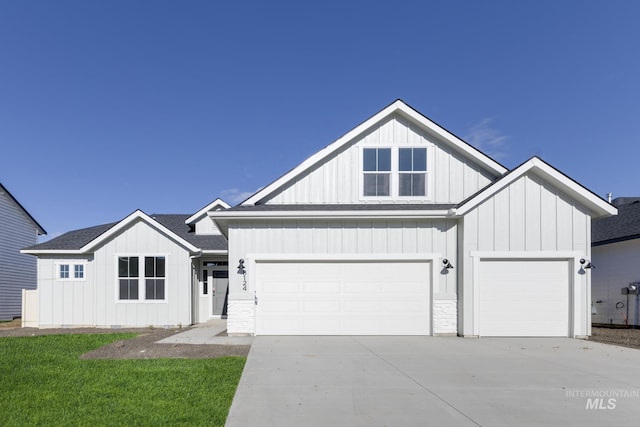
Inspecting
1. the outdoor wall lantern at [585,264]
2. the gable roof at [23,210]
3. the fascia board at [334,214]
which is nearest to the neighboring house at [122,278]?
the fascia board at [334,214]

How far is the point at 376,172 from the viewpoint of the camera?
484 inches

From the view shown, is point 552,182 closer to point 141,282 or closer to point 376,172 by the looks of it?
point 376,172

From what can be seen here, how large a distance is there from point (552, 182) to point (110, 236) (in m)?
14.6

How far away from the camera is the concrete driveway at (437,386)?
458 cm

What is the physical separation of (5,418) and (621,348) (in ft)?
39.1

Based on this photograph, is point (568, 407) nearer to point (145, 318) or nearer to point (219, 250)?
point (219, 250)

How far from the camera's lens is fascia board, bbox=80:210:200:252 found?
Result: 14000 millimetres

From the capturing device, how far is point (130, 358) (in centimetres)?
781

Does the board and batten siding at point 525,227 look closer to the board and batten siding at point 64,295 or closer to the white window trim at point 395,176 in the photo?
the white window trim at point 395,176

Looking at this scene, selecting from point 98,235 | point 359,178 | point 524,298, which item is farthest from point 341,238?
point 98,235

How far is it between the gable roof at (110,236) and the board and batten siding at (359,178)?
4353 millimetres

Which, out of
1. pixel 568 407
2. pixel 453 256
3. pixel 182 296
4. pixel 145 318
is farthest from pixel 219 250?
pixel 568 407

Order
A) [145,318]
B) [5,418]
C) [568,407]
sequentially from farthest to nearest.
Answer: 1. [145,318]
2. [568,407]
3. [5,418]

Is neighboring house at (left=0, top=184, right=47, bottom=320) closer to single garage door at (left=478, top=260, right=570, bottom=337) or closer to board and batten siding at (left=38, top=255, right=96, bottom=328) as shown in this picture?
board and batten siding at (left=38, top=255, right=96, bottom=328)
